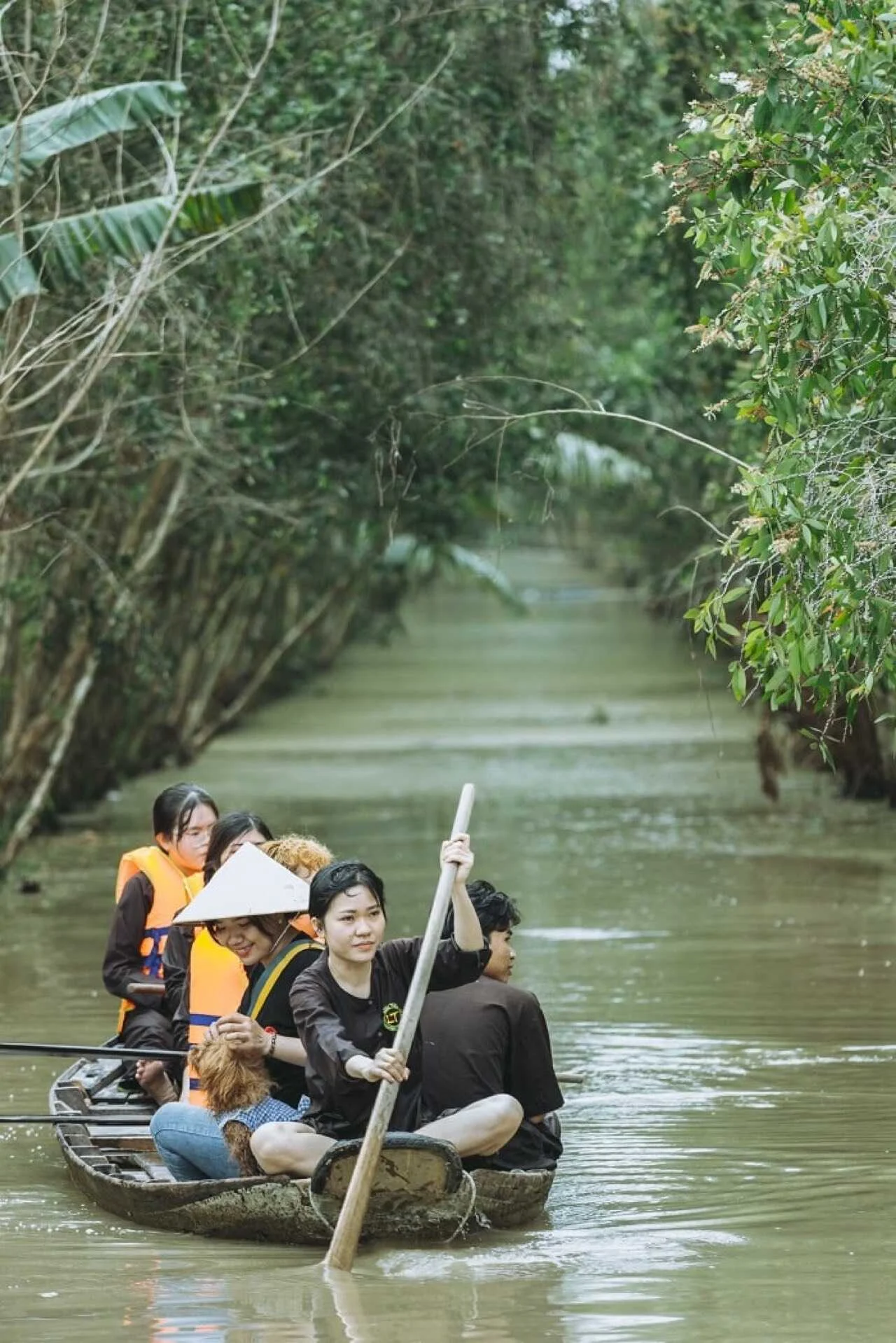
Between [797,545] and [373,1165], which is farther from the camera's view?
[797,545]

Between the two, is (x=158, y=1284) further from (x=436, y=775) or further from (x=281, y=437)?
(x=436, y=775)

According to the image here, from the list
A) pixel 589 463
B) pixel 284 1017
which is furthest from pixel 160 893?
pixel 589 463

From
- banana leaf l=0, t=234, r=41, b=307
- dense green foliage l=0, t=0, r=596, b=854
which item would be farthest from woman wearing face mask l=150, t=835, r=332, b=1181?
banana leaf l=0, t=234, r=41, b=307

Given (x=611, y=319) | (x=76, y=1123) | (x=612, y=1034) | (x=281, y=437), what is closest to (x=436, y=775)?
(x=611, y=319)

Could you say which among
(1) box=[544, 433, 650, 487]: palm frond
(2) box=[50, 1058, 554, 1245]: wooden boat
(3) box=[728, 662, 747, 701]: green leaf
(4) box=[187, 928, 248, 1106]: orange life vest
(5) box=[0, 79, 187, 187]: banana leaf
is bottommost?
(1) box=[544, 433, 650, 487]: palm frond

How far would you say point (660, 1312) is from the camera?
22.3 feet

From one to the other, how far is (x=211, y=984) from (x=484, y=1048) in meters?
1.09

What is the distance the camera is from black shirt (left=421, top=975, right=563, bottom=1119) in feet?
25.7

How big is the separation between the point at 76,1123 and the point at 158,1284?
73.2 inches

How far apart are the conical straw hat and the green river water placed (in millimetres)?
1053

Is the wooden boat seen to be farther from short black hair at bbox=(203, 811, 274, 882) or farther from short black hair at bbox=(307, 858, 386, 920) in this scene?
short black hair at bbox=(203, 811, 274, 882)

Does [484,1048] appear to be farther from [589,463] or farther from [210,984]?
[589,463]

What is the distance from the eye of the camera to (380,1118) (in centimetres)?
715

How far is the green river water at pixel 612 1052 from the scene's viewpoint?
696 cm
